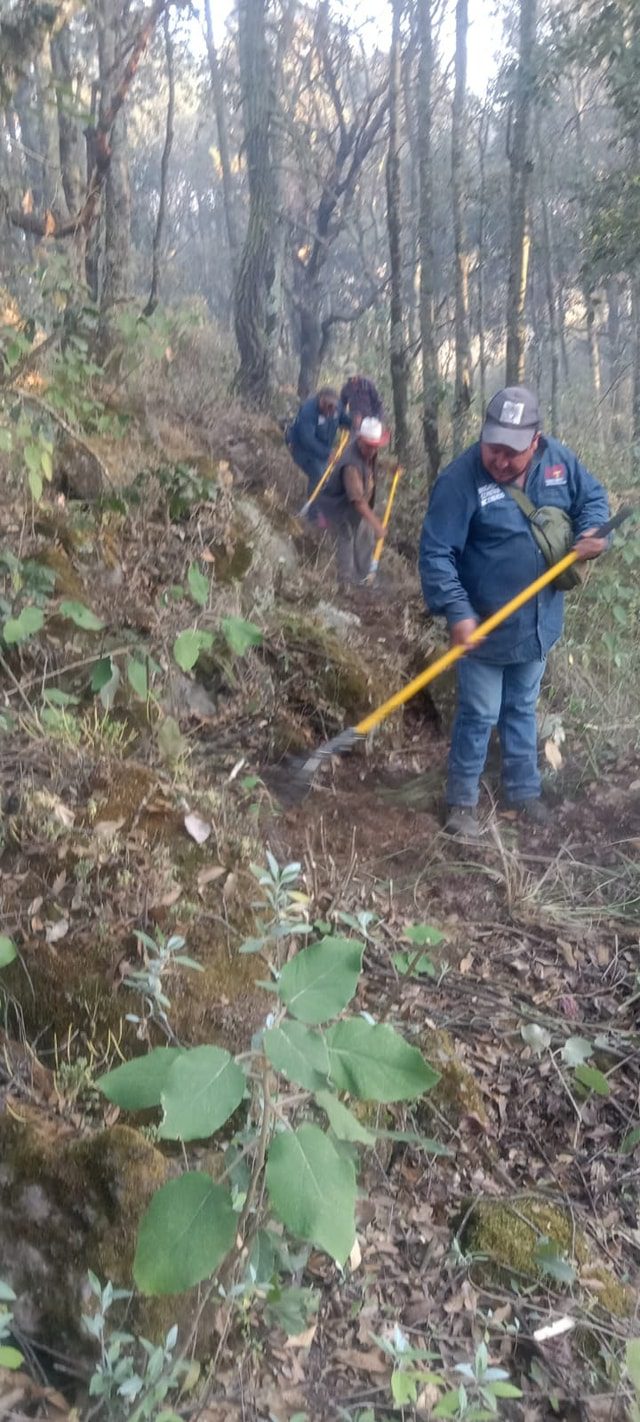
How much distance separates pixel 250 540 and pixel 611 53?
5.39 meters

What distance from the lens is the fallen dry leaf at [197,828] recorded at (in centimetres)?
312

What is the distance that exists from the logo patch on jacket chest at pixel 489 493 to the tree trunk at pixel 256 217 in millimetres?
7338

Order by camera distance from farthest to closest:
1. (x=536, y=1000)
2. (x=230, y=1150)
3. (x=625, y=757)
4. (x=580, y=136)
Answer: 1. (x=580, y=136)
2. (x=625, y=757)
3. (x=536, y=1000)
4. (x=230, y=1150)

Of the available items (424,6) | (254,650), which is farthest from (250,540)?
(424,6)

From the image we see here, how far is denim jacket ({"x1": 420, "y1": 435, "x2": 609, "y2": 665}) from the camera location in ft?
14.0

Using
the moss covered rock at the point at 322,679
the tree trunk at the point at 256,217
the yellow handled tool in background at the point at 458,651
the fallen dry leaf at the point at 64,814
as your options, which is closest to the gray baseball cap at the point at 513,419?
the yellow handled tool in background at the point at 458,651

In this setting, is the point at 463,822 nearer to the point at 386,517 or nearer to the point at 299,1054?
the point at 299,1054

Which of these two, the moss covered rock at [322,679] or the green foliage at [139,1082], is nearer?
the green foliage at [139,1082]

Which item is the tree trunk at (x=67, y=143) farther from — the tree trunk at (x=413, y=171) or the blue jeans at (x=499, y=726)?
the blue jeans at (x=499, y=726)

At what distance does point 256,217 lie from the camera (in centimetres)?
1070

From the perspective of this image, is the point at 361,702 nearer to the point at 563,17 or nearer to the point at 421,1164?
the point at 421,1164

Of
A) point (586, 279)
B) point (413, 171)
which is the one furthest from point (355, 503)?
point (413, 171)

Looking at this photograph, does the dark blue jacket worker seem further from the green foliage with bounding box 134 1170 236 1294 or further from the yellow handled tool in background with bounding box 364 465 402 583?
the green foliage with bounding box 134 1170 236 1294

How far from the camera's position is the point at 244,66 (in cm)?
1080
